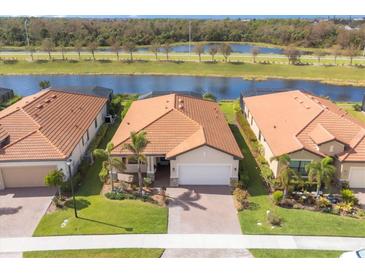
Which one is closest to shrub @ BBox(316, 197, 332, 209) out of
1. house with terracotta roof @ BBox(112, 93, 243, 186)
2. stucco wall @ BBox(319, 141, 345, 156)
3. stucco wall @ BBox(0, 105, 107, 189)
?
stucco wall @ BBox(319, 141, 345, 156)

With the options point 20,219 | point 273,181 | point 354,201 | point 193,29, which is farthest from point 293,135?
point 193,29

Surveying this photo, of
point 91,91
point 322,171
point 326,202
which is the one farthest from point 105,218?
point 91,91

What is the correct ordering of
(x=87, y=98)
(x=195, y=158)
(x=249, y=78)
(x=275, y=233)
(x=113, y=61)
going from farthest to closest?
1. (x=113, y=61)
2. (x=249, y=78)
3. (x=87, y=98)
4. (x=195, y=158)
5. (x=275, y=233)

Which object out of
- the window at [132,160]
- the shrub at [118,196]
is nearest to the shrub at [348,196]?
the shrub at [118,196]

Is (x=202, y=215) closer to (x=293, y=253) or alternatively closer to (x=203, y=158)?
(x=203, y=158)

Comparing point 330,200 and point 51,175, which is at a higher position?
point 51,175

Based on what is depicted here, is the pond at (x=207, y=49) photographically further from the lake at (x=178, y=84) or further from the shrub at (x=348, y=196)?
the shrub at (x=348, y=196)

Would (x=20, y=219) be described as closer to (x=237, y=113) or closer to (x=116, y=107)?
(x=116, y=107)
